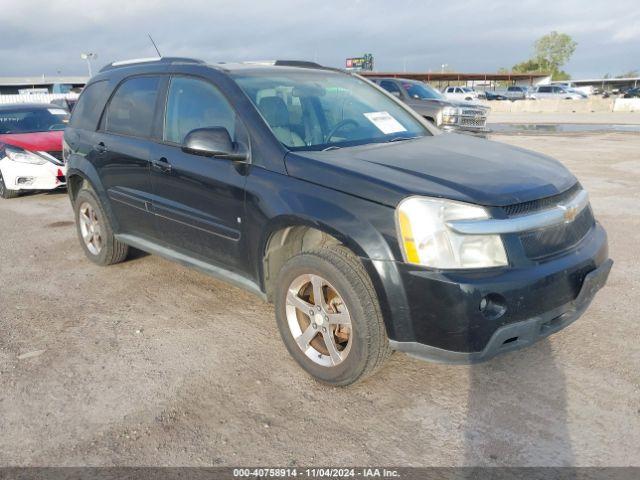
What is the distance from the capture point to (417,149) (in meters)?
3.50

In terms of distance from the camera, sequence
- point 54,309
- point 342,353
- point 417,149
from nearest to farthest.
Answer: point 342,353 < point 417,149 < point 54,309

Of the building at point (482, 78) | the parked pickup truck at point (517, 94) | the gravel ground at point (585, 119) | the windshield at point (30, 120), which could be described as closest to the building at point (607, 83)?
the building at point (482, 78)

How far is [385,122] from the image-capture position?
159 inches

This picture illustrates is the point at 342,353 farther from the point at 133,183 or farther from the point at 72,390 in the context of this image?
the point at 133,183

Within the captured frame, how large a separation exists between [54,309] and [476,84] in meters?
95.7

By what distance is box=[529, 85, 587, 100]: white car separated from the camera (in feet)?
157

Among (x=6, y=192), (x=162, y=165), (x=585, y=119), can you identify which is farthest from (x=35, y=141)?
(x=585, y=119)

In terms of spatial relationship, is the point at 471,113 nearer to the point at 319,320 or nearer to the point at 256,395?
the point at 319,320

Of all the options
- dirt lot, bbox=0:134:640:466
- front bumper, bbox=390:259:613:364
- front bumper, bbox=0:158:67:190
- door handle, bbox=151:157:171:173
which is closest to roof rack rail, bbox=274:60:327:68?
door handle, bbox=151:157:171:173

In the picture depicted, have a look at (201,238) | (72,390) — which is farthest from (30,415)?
(201,238)

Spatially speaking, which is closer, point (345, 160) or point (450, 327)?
point (450, 327)

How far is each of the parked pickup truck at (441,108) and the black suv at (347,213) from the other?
919 centimetres

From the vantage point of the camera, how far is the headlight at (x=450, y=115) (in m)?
13.3

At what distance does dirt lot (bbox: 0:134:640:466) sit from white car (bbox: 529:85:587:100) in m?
48.7
